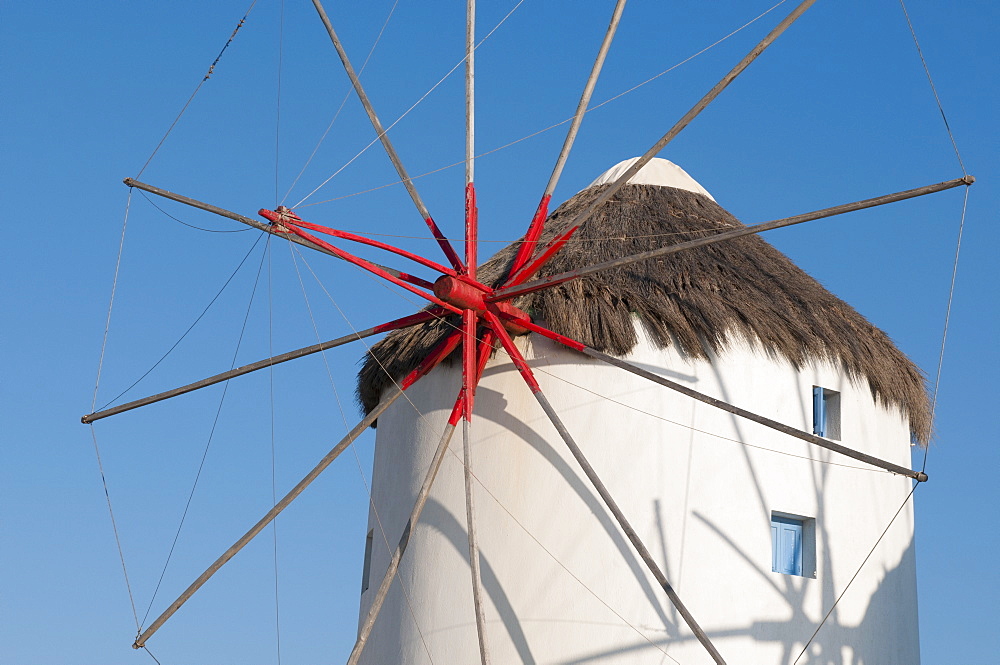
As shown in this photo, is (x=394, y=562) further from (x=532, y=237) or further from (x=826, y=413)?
(x=826, y=413)

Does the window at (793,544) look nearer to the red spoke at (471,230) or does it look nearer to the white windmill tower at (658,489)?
the white windmill tower at (658,489)

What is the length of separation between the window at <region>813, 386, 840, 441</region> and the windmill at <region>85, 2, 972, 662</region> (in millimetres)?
20

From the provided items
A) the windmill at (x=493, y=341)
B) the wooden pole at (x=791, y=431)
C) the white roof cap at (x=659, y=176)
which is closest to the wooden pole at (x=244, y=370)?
the windmill at (x=493, y=341)

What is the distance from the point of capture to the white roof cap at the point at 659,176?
1515cm

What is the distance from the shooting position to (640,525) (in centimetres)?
1120

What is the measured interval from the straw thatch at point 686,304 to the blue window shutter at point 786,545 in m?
1.61

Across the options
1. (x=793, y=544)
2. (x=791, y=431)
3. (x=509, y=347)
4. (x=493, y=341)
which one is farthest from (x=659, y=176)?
(x=791, y=431)

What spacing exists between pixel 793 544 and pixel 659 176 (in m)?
5.31

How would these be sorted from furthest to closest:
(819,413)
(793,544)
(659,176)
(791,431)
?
(659,176) < (819,413) < (793,544) < (791,431)

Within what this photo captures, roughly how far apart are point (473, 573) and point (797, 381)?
409 cm

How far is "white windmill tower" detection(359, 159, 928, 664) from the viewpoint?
11.1 meters

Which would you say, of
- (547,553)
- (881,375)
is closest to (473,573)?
(547,553)

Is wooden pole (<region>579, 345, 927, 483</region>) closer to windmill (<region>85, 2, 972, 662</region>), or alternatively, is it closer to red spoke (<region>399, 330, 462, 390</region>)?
windmill (<region>85, 2, 972, 662</region>)

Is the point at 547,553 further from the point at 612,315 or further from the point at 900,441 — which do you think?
the point at 900,441
